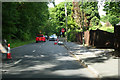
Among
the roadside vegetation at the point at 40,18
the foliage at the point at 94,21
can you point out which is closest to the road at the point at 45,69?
the roadside vegetation at the point at 40,18

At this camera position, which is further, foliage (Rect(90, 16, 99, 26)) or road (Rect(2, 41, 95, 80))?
foliage (Rect(90, 16, 99, 26))

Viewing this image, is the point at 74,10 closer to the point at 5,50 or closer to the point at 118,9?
the point at 118,9

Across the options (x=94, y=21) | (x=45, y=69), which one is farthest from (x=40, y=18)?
(x=45, y=69)

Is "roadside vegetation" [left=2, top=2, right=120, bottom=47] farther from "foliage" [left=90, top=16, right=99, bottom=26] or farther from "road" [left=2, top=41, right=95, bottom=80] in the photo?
"road" [left=2, top=41, right=95, bottom=80]

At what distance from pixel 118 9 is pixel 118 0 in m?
0.88

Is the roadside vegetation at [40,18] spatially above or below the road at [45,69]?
above

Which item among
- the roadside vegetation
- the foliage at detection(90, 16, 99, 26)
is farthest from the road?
the foliage at detection(90, 16, 99, 26)

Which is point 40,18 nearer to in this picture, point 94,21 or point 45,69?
point 94,21

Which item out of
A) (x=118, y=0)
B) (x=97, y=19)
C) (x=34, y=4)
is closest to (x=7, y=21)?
(x=118, y=0)

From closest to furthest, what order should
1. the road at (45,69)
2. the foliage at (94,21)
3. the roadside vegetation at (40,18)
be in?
the road at (45,69), the roadside vegetation at (40,18), the foliage at (94,21)

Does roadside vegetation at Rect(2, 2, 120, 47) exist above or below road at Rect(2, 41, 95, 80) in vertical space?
above

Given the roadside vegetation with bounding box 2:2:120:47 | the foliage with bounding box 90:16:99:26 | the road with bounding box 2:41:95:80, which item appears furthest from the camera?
the foliage with bounding box 90:16:99:26

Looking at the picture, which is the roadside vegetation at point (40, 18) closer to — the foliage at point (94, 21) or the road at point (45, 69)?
the foliage at point (94, 21)

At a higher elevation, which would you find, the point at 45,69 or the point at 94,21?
the point at 94,21
